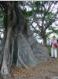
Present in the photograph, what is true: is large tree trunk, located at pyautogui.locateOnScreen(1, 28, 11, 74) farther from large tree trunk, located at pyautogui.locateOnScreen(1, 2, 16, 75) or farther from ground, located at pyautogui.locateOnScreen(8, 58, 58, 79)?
ground, located at pyautogui.locateOnScreen(8, 58, 58, 79)

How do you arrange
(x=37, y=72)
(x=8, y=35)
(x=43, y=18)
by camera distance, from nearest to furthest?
1. (x=37, y=72)
2. (x=8, y=35)
3. (x=43, y=18)

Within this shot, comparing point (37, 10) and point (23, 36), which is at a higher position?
point (37, 10)

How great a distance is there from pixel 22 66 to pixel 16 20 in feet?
6.36

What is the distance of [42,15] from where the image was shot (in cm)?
2006

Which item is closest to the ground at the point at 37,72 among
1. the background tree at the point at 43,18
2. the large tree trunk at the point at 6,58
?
the large tree trunk at the point at 6,58

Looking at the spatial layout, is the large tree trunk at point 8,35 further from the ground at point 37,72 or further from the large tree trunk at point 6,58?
the ground at point 37,72

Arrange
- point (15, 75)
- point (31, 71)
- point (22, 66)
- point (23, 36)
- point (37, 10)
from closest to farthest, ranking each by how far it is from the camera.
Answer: point (15, 75) → point (31, 71) → point (22, 66) → point (23, 36) → point (37, 10)

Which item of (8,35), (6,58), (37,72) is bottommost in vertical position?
(37,72)

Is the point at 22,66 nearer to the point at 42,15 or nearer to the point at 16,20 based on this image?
the point at 16,20

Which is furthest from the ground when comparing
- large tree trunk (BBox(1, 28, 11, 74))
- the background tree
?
the background tree

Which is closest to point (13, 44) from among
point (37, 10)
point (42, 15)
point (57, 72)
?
point (57, 72)

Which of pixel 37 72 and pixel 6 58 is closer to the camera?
pixel 37 72

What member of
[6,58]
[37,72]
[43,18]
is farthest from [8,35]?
[43,18]

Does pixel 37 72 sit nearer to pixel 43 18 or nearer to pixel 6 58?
pixel 6 58
